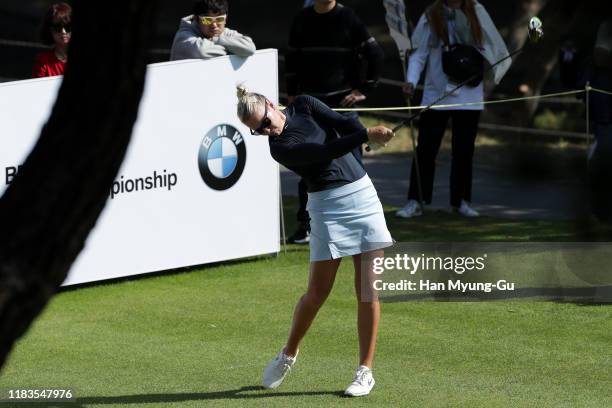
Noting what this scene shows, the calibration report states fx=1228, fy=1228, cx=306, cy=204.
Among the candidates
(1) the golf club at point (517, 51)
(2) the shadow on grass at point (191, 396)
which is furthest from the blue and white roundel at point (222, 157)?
(2) the shadow on grass at point (191, 396)

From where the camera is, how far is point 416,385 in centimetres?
625

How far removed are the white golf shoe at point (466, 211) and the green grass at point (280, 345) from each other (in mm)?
2364

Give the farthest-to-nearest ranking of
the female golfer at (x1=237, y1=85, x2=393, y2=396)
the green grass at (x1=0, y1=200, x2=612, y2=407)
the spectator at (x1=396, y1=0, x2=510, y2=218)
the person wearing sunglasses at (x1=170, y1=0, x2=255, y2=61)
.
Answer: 1. the spectator at (x1=396, y1=0, x2=510, y2=218)
2. the person wearing sunglasses at (x1=170, y1=0, x2=255, y2=61)
3. the green grass at (x1=0, y1=200, x2=612, y2=407)
4. the female golfer at (x1=237, y1=85, x2=393, y2=396)

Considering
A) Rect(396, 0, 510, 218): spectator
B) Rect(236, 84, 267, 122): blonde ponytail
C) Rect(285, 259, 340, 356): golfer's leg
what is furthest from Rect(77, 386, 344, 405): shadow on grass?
Rect(396, 0, 510, 218): spectator

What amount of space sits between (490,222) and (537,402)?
498cm

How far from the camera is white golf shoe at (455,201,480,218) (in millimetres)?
11039

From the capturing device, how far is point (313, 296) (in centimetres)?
615

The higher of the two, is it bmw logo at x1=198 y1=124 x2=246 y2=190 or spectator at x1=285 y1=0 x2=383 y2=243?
spectator at x1=285 y1=0 x2=383 y2=243

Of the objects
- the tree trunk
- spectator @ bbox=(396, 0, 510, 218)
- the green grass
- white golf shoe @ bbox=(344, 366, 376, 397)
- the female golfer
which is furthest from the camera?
spectator @ bbox=(396, 0, 510, 218)

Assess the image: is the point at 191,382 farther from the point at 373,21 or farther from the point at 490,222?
the point at 373,21

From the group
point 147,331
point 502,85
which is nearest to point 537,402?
point 147,331

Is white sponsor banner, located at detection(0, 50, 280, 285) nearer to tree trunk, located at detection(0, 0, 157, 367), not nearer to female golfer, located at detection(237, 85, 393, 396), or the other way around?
female golfer, located at detection(237, 85, 393, 396)

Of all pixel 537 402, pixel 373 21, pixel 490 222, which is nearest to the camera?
pixel 537 402

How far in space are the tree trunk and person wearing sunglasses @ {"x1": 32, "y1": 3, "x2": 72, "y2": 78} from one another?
608 cm
